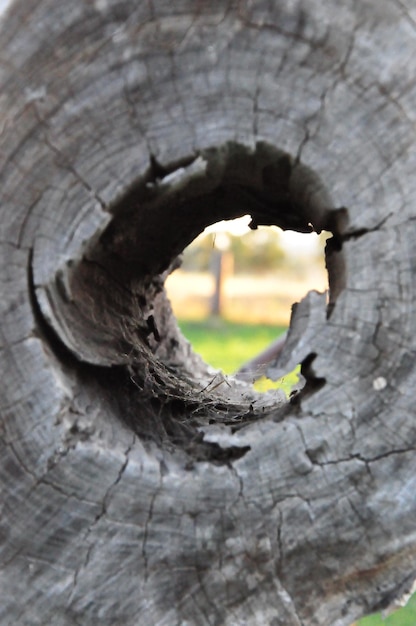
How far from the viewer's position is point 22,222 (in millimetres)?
1125

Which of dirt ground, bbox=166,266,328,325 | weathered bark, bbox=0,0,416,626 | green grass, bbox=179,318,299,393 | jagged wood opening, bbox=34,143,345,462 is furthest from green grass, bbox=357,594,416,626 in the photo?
dirt ground, bbox=166,266,328,325

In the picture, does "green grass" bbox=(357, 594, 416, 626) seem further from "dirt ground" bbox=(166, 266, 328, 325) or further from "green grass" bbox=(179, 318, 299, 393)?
"dirt ground" bbox=(166, 266, 328, 325)

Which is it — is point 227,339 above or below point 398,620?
above

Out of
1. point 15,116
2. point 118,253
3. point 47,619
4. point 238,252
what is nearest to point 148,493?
point 47,619

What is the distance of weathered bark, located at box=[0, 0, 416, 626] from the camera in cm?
108

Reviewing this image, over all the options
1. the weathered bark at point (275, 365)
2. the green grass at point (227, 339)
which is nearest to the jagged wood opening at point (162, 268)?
the weathered bark at point (275, 365)

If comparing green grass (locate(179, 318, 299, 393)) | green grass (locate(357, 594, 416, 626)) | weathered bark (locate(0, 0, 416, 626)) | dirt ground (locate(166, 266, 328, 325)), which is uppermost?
dirt ground (locate(166, 266, 328, 325))

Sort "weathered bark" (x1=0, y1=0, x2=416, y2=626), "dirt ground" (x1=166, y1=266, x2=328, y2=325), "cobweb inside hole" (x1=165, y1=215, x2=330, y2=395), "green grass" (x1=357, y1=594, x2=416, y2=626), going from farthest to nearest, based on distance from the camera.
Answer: "dirt ground" (x1=166, y1=266, x2=328, y2=325) → "cobweb inside hole" (x1=165, y1=215, x2=330, y2=395) → "green grass" (x1=357, y1=594, x2=416, y2=626) → "weathered bark" (x1=0, y1=0, x2=416, y2=626)

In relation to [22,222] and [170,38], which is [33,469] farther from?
[170,38]

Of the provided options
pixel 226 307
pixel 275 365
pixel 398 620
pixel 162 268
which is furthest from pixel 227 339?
pixel 275 365

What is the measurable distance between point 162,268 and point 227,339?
24.0ft

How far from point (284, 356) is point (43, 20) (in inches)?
26.4

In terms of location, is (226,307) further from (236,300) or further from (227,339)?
(227,339)

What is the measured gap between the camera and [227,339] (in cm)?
915
